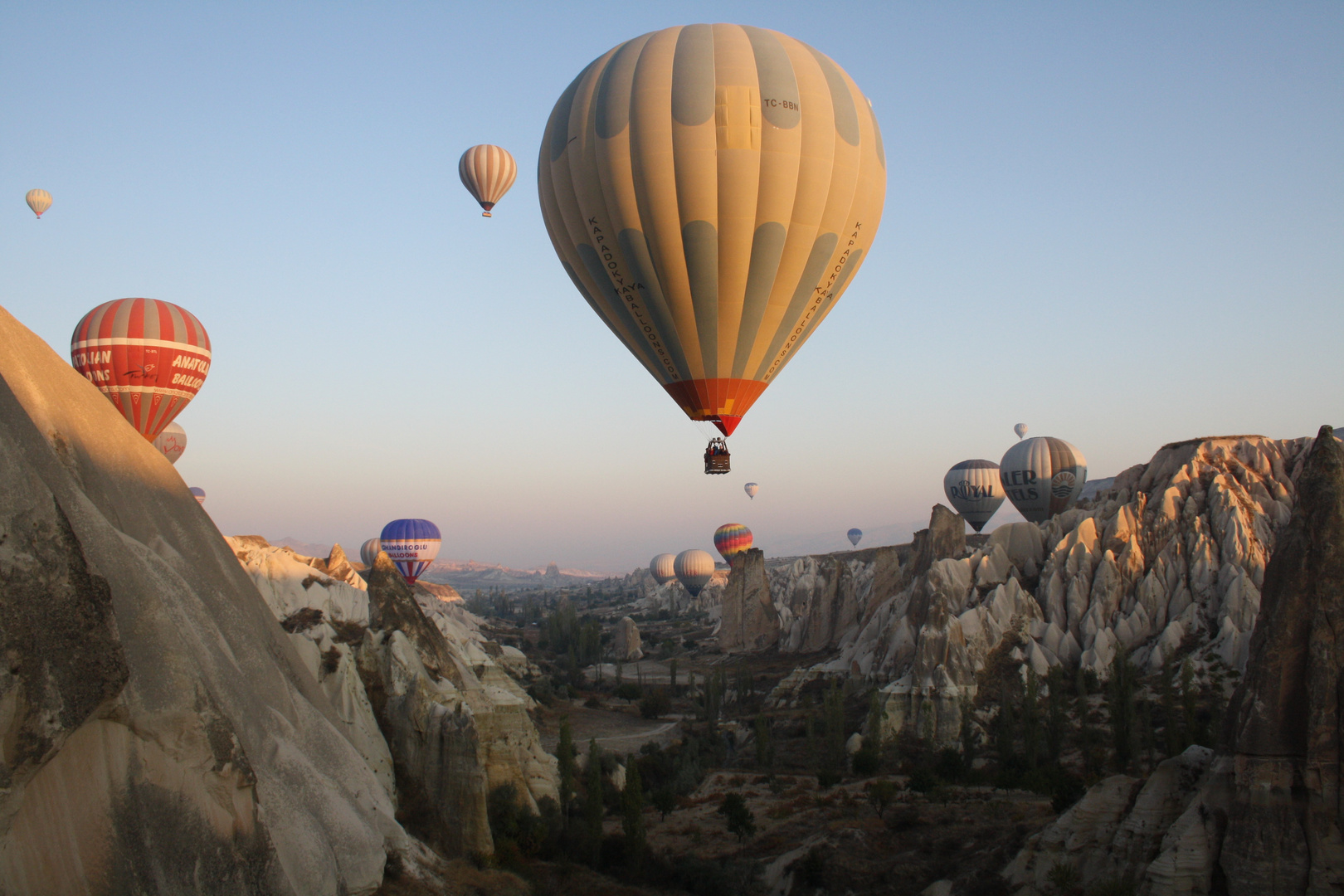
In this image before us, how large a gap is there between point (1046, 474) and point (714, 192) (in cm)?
4837

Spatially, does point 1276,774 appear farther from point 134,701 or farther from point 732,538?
point 732,538

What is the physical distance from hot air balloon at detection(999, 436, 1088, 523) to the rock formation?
41648mm

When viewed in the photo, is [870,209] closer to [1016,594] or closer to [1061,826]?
[1061,826]

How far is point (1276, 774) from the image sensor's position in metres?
15.1

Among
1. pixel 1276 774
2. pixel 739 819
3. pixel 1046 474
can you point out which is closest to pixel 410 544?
pixel 1046 474

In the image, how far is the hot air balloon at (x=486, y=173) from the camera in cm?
4466

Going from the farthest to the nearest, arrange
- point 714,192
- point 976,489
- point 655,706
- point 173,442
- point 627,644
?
point 627,644, point 976,489, point 173,442, point 655,706, point 714,192

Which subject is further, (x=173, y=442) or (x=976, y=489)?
(x=976, y=489)

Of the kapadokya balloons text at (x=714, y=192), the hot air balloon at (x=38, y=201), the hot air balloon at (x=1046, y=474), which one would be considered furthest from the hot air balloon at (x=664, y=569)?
the kapadokya balloons text at (x=714, y=192)

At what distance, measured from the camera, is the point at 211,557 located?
17.7m

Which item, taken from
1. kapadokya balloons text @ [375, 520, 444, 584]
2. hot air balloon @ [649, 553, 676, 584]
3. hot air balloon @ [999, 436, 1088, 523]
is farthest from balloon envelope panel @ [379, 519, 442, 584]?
hot air balloon @ [649, 553, 676, 584]

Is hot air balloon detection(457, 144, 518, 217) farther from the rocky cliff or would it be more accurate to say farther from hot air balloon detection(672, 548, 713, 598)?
hot air balloon detection(672, 548, 713, 598)

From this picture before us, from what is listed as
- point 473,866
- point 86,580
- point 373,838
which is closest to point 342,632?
point 473,866

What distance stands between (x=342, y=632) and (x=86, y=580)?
18956 mm
